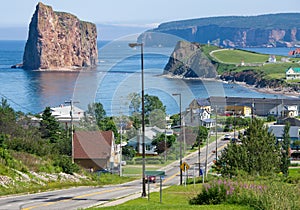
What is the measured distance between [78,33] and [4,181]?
153524 millimetres

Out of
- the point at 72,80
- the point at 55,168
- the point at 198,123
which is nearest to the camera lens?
the point at 55,168

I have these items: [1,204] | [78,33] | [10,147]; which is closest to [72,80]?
[78,33]

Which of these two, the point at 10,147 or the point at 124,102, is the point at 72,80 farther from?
the point at 10,147

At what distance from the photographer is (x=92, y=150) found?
96.6ft

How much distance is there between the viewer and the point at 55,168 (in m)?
20.9

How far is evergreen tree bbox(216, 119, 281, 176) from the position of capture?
21641 mm

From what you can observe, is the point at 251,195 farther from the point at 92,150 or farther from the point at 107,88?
the point at 107,88

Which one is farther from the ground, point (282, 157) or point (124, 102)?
point (124, 102)

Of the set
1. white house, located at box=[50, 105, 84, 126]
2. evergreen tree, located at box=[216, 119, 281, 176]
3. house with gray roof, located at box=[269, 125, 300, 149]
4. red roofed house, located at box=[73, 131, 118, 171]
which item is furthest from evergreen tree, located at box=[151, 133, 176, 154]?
house with gray roof, located at box=[269, 125, 300, 149]

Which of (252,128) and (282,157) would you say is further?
(282,157)

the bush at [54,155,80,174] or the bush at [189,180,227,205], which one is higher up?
the bush at [189,180,227,205]

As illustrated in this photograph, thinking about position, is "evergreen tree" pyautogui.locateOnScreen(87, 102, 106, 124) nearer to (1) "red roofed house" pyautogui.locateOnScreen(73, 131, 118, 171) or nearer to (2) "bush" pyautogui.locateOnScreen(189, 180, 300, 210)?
(1) "red roofed house" pyautogui.locateOnScreen(73, 131, 118, 171)

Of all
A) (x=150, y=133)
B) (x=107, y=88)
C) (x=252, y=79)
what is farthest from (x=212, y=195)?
(x=252, y=79)

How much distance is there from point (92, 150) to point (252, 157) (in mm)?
9818
